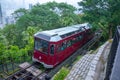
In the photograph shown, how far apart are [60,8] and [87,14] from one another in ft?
40.2

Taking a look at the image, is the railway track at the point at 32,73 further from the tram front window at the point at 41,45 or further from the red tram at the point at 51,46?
the tram front window at the point at 41,45

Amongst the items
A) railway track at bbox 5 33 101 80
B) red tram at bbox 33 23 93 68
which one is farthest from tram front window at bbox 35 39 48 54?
railway track at bbox 5 33 101 80

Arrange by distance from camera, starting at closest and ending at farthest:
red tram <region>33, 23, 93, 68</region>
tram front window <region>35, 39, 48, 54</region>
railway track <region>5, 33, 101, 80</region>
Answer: railway track <region>5, 33, 101, 80</region> → red tram <region>33, 23, 93, 68</region> → tram front window <region>35, 39, 48, 54</region>

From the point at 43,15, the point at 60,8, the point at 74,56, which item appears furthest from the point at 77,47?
the point at 60,8

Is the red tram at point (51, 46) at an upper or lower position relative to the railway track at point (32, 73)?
upper

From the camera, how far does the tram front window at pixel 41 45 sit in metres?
12.8

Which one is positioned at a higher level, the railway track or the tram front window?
the tram front window

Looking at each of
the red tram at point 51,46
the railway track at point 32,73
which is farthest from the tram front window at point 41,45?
the railway track at point 32,73

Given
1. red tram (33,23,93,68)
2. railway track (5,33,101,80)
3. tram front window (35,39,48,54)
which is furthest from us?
tram front window (35,39,48,54)

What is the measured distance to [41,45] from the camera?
1310 centimetres

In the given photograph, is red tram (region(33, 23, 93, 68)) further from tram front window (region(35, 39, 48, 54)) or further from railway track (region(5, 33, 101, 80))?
railway track (region(5, 33, 101, 80))

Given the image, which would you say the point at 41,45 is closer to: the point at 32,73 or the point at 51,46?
the point at 51,46

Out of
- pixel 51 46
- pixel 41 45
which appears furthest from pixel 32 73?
pixel 51 46

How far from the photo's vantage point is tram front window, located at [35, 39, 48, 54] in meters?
12.8
